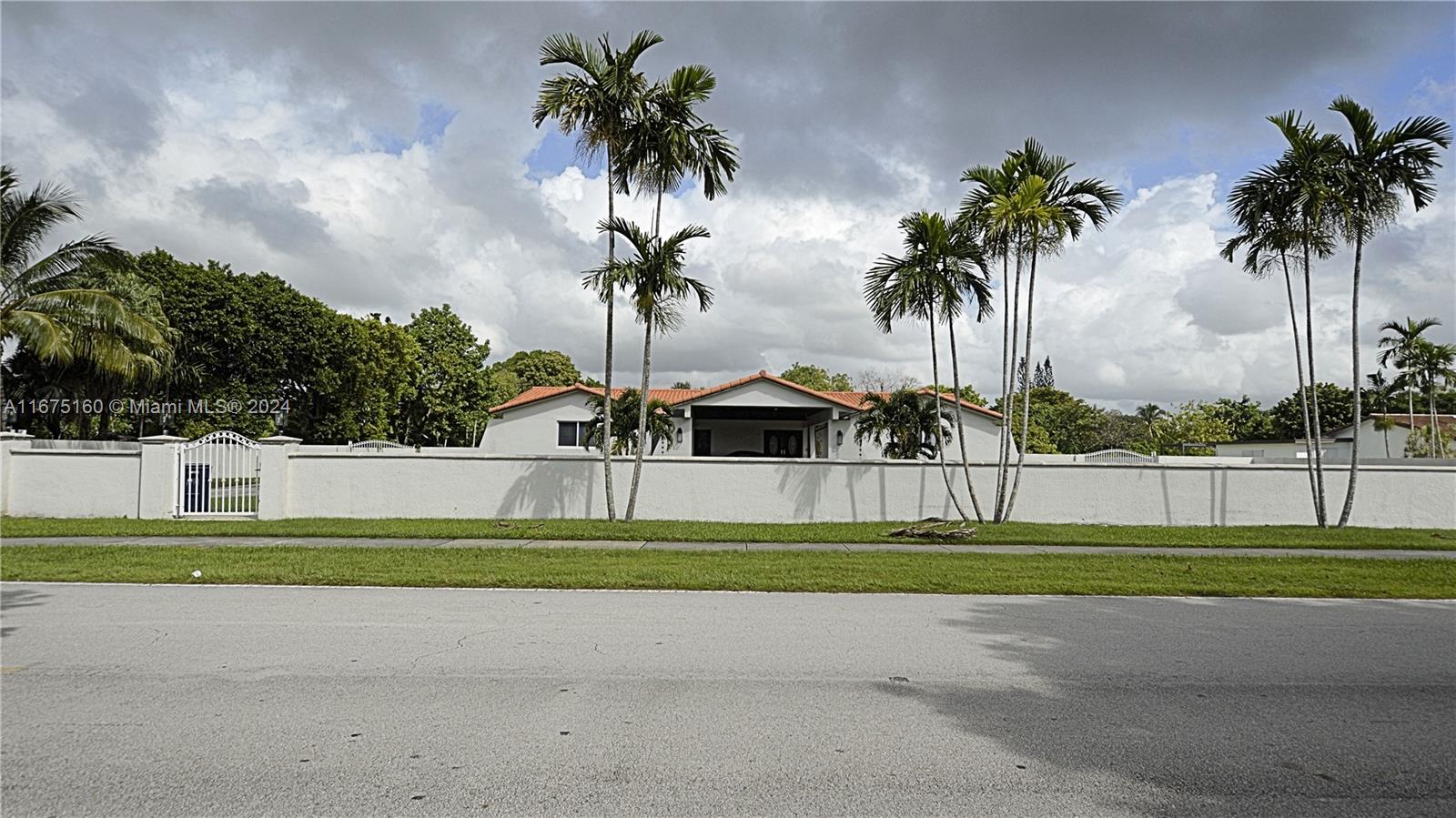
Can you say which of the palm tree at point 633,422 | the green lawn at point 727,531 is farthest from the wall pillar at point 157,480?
the palm tree at point 633,422

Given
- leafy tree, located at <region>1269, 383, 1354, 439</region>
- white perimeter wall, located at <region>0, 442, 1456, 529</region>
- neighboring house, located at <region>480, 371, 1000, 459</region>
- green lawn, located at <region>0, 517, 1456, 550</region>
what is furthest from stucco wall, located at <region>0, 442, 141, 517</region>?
leafy tree, located at <region>1269, 383, 1354, 439</region>

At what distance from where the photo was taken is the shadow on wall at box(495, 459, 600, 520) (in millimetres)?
19938

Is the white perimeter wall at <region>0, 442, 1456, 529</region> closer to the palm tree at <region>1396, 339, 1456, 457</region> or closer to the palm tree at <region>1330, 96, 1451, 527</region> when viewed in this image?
the palm tree at <region>1330, 96, 1451, 527</region>

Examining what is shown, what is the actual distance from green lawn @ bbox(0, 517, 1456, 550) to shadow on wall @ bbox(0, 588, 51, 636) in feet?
20.1

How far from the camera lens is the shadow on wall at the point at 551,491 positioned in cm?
1994

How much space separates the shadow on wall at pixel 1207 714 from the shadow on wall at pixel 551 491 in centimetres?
1251

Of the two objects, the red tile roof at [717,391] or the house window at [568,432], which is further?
the house window at [568,432]

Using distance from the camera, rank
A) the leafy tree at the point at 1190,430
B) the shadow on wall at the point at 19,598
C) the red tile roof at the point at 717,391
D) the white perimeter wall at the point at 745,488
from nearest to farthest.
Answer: the shadow on wall at the point at 19,598
the white perimeter wall at the point at 745,488
the red tile roof at the point at 717,391
the leafy tree at the point at 1190,430

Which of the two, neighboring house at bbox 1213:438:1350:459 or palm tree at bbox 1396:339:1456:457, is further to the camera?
neighboring house at bbox 1213:438:1350:459

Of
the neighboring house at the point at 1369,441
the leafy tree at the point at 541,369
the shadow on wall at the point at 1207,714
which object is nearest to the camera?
the shadow on wall at the point at 1207,714

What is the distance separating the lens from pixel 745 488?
65.8ft

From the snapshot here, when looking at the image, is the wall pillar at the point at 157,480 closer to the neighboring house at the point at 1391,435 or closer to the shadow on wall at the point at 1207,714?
the shadow on wall at the point at 1207,714

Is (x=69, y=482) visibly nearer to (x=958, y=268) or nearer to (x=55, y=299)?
Result: (x=55, y=299)

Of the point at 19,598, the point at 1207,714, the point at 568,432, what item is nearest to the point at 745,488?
the point at 19,598
